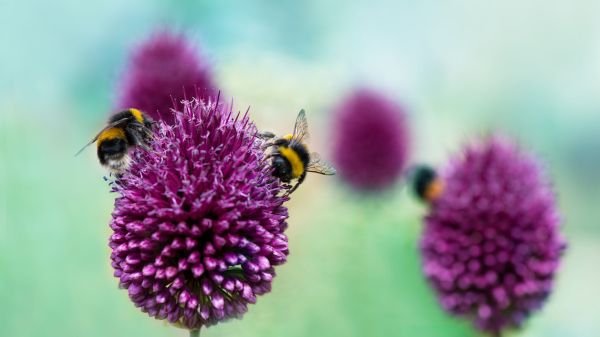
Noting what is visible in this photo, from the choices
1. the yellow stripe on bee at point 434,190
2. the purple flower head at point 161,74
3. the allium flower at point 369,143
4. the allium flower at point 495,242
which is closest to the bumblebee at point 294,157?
the purple flower head at point 161,74

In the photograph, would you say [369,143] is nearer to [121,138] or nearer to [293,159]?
[293,159]

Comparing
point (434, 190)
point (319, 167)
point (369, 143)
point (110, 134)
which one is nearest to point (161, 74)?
point (110, 134)

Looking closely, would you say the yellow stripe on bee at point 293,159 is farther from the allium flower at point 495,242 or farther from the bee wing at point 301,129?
the allium flower at point 495,242

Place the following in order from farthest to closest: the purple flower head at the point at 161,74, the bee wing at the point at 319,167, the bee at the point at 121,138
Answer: the purple flower head at the point at 161,74
the bee wing at the point at 319,167
the bee at the point at 121,138

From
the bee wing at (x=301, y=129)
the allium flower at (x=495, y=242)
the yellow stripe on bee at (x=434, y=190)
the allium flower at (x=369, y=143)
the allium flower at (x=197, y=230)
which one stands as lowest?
the allium flower at (x=197, y=230)

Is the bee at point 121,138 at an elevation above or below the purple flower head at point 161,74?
below

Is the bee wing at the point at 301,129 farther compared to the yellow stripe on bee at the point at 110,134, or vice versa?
the bee wing at the point at 301,129
